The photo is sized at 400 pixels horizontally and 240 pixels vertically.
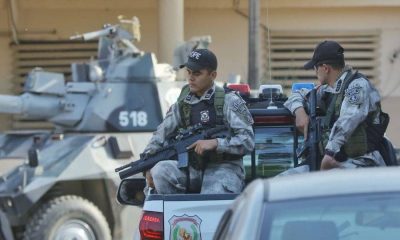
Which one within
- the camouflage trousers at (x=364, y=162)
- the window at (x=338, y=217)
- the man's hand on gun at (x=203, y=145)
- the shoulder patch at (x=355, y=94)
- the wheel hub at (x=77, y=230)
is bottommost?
the wheel hub at (x=77, y=230)

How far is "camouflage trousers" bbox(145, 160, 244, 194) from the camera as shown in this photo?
5734mm

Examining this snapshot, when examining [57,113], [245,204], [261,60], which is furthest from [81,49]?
[245,204]

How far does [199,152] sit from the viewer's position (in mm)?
5723

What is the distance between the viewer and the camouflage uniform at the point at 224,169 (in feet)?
18.9

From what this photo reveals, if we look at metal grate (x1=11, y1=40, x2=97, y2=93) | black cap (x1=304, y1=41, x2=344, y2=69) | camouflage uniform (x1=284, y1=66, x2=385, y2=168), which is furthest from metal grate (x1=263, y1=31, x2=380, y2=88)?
camouflage uniform (x1=284, y1=66, x2=385, y2=168)

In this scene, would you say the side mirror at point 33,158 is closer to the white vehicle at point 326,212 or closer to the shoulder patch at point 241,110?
the shoulder patch at point 241,110

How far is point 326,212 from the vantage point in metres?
3.39

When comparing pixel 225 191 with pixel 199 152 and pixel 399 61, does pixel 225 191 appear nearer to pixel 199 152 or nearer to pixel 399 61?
pixel 199 152

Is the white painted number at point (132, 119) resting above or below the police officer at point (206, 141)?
below

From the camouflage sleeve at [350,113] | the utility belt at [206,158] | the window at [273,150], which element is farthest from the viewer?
the window at [273,150]

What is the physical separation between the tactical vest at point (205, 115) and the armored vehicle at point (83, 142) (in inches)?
200

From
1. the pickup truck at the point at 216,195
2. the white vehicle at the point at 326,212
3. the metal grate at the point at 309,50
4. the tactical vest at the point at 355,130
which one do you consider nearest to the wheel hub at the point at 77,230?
the pickup truck at the point at 216,195

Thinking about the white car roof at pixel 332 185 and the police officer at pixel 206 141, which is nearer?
the white car roof at pixel 332 185

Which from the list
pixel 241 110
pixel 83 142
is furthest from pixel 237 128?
pixel 83 142
